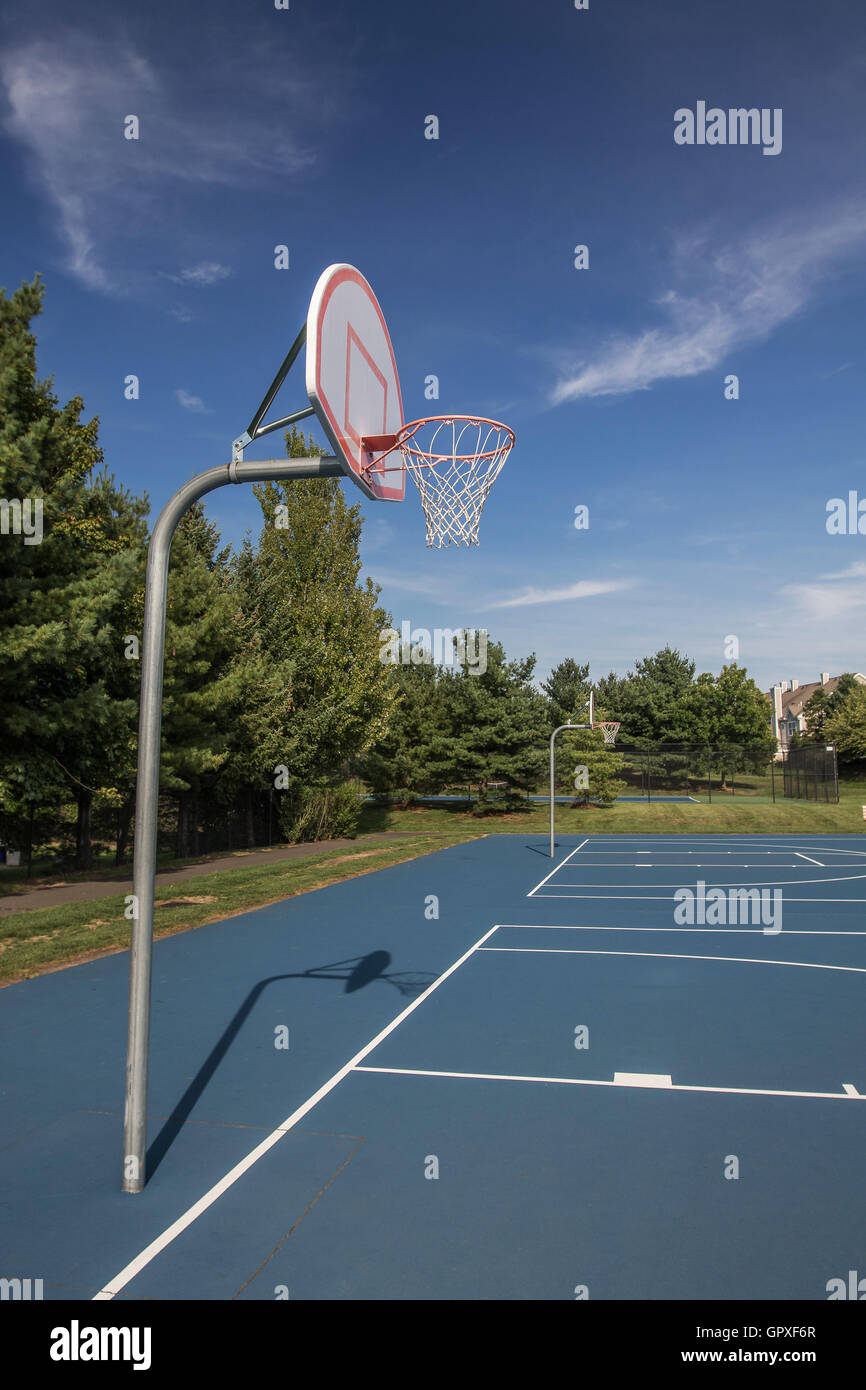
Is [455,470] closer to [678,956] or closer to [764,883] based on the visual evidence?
[678,956]

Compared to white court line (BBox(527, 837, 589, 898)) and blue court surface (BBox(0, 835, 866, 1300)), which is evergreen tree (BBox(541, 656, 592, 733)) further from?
blue court surface (BBox(0, 835, 866, 1300))

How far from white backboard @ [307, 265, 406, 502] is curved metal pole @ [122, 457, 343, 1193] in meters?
0.58

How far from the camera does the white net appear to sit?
7.62 metres

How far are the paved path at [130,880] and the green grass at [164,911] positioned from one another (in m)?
0.45

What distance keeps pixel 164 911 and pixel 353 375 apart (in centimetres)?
1126

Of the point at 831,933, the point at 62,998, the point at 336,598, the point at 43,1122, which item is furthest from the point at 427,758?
the point at 43,1122

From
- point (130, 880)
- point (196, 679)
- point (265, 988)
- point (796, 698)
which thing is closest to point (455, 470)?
point (265, 988)

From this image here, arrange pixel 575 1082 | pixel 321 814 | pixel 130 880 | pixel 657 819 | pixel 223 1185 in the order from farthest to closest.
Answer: pixel 657 819 < pixel 321 814 < pixel 130 880 < pixel 575 1082 < pixel 223 1185

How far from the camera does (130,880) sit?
1967cm

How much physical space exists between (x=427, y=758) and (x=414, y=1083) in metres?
36.0

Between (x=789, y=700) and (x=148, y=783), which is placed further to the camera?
(x=789, y=700)

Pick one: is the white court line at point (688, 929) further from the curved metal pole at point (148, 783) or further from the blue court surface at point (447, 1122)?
the curved metal pole at point (148, 783)
